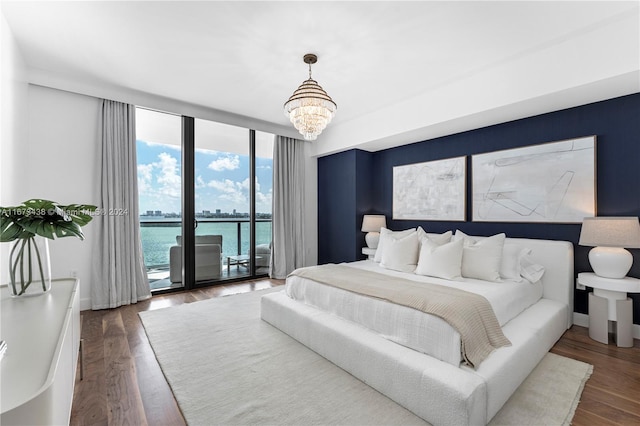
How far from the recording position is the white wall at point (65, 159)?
3350mm

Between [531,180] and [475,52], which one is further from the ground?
[475,52]

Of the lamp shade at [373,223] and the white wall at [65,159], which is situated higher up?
the white wall at [65,159]

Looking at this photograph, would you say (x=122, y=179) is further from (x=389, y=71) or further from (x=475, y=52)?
(x=475, y=52)

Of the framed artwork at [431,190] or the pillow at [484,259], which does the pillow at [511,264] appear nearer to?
the pillow at [484,259]

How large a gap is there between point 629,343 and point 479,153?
2.42 meters

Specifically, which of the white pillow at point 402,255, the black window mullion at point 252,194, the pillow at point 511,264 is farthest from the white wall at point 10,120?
the pillow at point 511,264

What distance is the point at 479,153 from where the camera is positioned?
154 inches

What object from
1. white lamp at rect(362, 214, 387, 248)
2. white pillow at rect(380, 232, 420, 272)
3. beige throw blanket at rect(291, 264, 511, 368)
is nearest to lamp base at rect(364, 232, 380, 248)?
white lamp at rect(362, 214, 387, 248)

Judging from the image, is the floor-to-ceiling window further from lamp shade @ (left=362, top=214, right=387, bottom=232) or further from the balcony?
lamp shade @ (left=362, top=214, right=387, bottom=232)

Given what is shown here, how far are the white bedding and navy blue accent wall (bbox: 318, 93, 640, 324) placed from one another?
808mm

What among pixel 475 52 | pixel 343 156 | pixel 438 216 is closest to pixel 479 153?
pixel 438 216

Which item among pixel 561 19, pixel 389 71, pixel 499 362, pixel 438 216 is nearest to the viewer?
pixel 499 362

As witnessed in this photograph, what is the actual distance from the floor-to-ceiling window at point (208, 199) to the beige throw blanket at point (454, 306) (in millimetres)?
2862

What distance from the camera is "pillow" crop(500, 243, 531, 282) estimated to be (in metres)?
2.88
